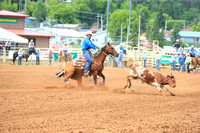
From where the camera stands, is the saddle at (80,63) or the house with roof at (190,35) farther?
the house with roof at (190,35)

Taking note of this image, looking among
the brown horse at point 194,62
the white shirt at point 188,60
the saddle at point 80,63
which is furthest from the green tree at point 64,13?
the saddle at point 80,63

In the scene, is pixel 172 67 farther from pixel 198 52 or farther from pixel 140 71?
pixel 140 71

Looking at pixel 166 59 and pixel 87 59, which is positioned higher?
pixel 87 59

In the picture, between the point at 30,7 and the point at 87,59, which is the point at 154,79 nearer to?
the point at 87,59

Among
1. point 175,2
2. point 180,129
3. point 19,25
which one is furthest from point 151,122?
point 175,2

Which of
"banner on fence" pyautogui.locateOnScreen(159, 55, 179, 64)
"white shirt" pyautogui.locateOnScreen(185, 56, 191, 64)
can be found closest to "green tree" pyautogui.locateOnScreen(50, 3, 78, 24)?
"banner on fence" pyautogui.locateOnScreen(159, 55, 179, 64)

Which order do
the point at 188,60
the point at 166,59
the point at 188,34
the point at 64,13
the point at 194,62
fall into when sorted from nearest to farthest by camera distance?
1. the point at 194,62
2. the point at 188,60
3. the point at 166,59
4. the point at 188,34
5. the point at 64,13

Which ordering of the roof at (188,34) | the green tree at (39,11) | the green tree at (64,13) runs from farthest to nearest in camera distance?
the green tree at (64,13) → the roof at (188,34) → the green tree at (39,11)

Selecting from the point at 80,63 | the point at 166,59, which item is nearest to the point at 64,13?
the point at 166,59

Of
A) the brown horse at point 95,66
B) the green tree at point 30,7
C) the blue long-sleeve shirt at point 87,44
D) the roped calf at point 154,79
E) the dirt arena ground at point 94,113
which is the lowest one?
the dirt arena ground at point 94,113

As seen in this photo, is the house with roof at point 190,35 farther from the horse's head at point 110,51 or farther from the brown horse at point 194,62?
the horse's head at point 110,51

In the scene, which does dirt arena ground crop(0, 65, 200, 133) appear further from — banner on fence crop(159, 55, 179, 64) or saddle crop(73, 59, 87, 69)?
banner on fence crop(159, 55, 179, 64)

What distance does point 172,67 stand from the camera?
3125 centimetres

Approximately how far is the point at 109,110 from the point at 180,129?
2.39 m
